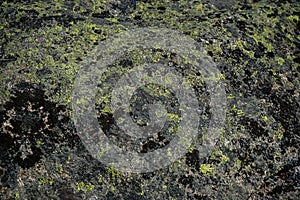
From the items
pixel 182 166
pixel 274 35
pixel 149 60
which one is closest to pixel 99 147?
pixel 182 166

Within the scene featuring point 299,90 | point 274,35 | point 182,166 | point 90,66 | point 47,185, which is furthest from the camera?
point 274,35

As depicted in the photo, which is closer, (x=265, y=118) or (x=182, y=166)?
(x=182, y=166)

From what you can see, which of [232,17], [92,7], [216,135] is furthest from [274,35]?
[92,7]

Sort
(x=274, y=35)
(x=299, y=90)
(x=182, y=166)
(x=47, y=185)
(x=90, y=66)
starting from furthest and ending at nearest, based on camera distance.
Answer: (x=274, y=35) < (x=299, y=90) < (x=90, y=66) < (x=182, y=166) < (x=47, y=185)

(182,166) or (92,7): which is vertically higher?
(92,7)

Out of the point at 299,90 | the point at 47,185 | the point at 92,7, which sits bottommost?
the point at 47,185

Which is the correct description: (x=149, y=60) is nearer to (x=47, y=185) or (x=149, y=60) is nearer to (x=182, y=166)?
(x=182, y=166)
